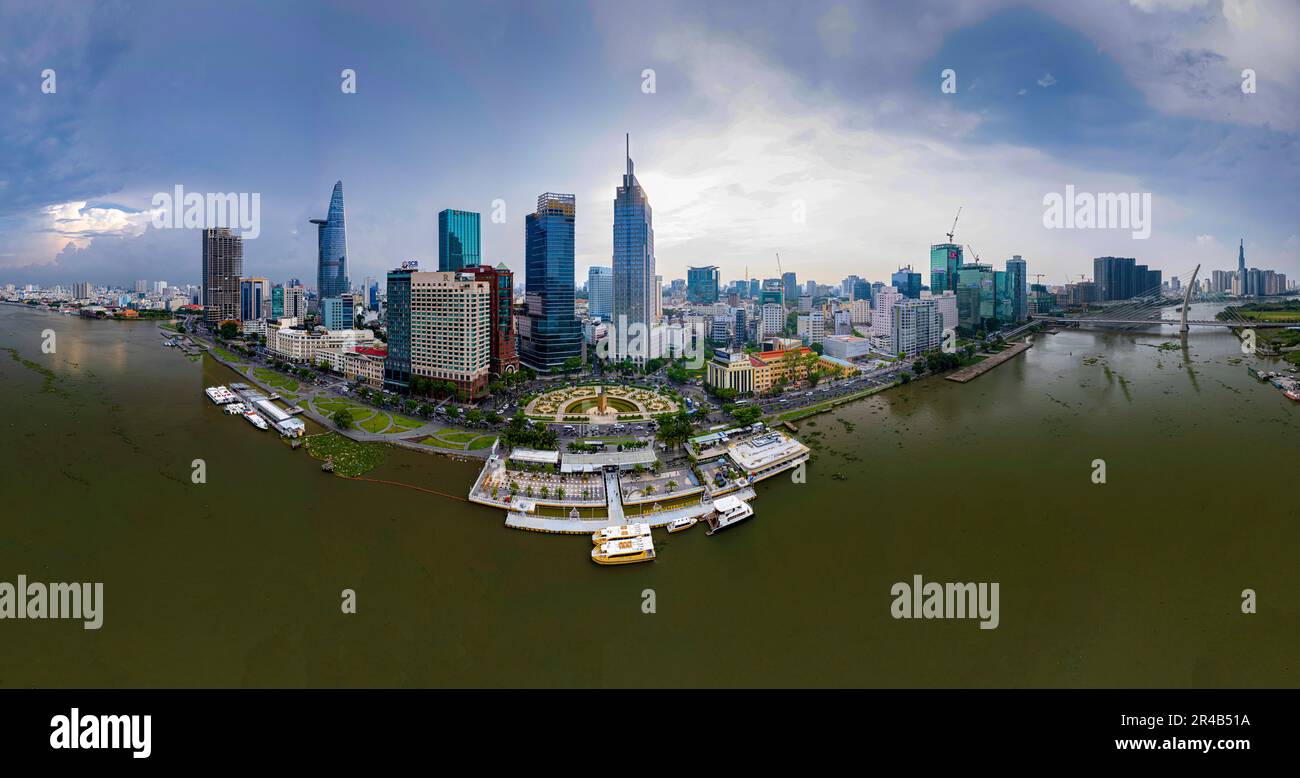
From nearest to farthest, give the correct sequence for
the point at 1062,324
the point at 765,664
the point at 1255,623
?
1. the point at 765,664
2. the point at 1255,623
3. the point at 1062,324

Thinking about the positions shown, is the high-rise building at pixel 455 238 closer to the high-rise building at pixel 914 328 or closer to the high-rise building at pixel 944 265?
the high-rise building at pixel 914 328

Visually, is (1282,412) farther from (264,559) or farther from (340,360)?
(340,360)

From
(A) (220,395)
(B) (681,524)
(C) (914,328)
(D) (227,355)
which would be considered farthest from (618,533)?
(D) (227,355)

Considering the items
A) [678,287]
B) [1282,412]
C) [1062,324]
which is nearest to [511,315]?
[1282,412]

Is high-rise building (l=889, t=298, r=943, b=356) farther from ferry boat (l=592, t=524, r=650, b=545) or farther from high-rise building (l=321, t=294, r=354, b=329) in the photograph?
high-rise building (l=321, t=294, r=354, b=329)

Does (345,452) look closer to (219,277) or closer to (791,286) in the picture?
(219,277)
